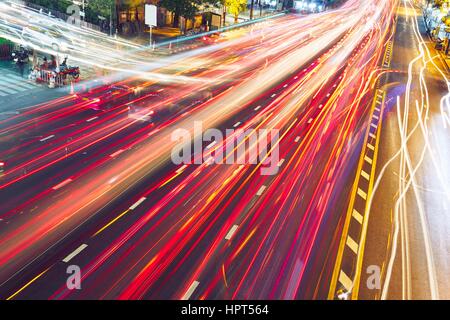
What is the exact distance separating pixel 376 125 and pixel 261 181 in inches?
492

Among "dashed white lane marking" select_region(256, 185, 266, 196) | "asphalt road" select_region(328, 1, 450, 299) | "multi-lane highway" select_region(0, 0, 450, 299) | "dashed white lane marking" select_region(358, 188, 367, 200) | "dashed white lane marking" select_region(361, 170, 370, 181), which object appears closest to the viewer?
"multi-lane highway" select_region(0, 0, 450, 299)

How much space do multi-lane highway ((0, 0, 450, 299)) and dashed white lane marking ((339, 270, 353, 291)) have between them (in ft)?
0.47

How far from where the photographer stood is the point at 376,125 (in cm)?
2734

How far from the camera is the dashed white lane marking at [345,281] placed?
12.3 m

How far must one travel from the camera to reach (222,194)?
16828 millimetres

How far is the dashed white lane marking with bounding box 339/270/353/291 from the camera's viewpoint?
12288 millimetres

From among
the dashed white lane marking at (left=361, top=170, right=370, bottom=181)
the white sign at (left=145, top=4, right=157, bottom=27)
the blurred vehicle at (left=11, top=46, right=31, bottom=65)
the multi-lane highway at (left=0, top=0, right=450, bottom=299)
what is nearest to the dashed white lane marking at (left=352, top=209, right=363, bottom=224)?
the multi-lane highway at (left=0, top=0, right=450, bottom=299)

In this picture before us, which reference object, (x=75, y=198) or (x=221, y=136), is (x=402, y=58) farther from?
(x=75, y=198)

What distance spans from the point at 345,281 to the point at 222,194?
5997 millimetres

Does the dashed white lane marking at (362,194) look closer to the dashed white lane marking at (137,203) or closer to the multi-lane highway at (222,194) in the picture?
the multi-lane highway at (222,194)

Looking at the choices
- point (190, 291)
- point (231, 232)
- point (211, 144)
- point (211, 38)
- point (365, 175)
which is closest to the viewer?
point (190, 291)

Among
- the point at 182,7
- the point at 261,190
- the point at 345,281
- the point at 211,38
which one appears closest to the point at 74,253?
the point at 261,190

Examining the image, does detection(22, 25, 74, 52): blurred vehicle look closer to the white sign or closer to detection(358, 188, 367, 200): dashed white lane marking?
the white sign

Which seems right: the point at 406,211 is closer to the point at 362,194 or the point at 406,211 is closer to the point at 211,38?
the point at 362,194
